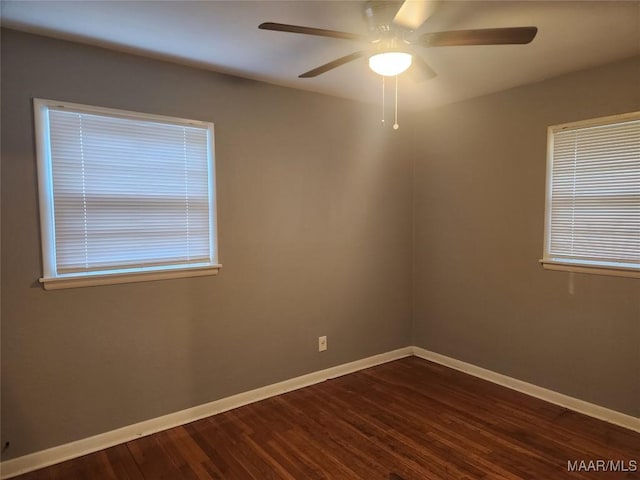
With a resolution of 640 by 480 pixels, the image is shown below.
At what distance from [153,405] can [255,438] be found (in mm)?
720

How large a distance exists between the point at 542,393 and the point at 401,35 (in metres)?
2.79

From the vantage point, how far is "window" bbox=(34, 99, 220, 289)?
7.25 feet

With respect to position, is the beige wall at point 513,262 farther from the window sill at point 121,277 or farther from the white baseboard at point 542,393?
the window sill at point 121,277

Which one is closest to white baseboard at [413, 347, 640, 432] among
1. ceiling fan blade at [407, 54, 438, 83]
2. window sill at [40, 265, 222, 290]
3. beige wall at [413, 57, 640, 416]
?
beige wall at [413, 57, 640, 416]

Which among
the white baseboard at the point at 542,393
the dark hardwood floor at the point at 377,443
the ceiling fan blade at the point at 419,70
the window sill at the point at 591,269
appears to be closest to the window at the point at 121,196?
the dark hardwood floor at the point at 377,443

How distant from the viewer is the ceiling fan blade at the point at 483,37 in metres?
1.57

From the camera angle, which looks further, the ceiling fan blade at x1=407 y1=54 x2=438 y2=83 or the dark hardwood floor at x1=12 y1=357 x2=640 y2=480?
the dark hardwood floor at x1=12 y1=357 x2=640 y2=480

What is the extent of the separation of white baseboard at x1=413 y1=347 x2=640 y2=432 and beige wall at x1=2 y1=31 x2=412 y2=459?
1.59 ft

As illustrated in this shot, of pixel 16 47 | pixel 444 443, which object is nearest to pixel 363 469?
pixel 444 443

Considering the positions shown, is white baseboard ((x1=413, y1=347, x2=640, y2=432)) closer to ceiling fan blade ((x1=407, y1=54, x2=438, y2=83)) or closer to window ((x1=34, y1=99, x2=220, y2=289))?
window ((x1=34, y1=99, x2=220, y2=289))

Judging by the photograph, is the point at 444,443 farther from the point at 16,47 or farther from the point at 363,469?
the point at 16,47

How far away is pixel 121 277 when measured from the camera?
2410 millimetres

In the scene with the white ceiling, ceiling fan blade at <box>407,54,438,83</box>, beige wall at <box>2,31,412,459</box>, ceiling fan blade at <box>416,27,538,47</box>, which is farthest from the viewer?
beige wall at <box>2,31,412,459</box>

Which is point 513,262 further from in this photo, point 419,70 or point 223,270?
point 223,270
